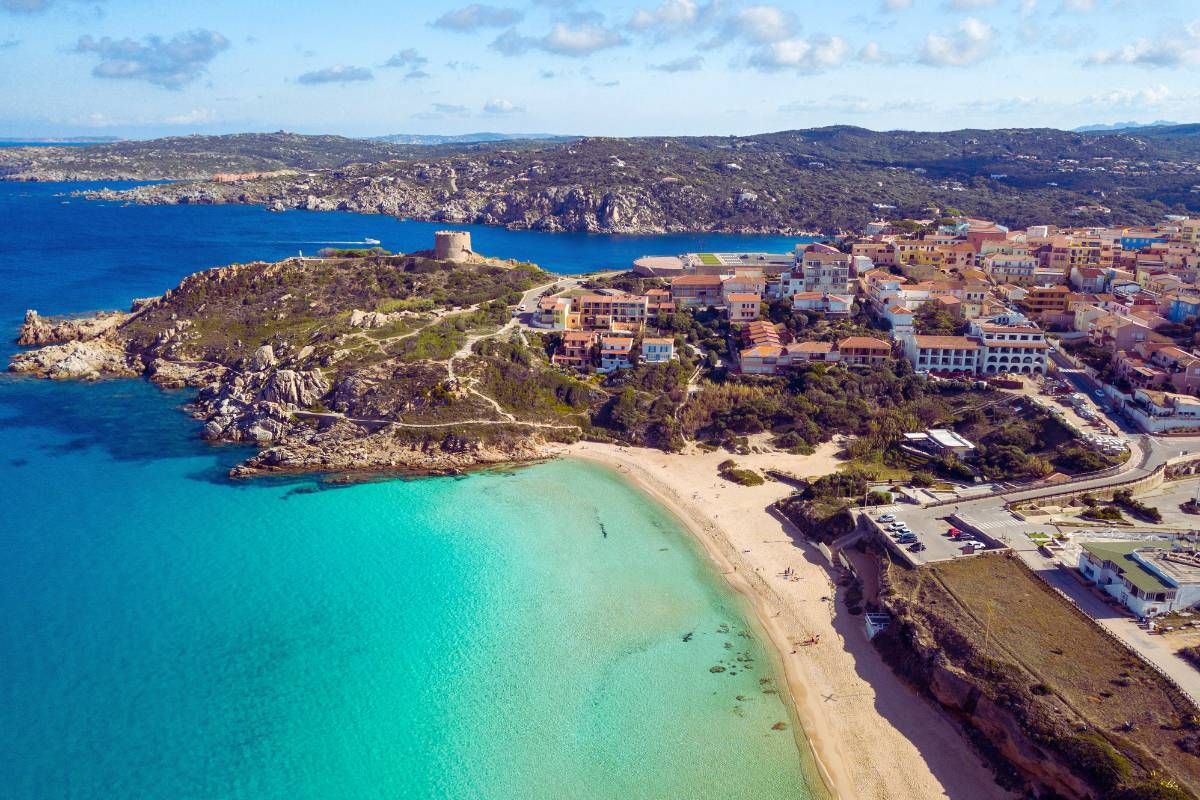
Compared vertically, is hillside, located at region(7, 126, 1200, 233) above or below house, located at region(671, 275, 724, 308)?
above

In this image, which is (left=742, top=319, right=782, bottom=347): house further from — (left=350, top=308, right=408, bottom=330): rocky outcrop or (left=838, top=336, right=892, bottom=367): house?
(left=350, top=308, right=408, bottom=330): rocky outcrop

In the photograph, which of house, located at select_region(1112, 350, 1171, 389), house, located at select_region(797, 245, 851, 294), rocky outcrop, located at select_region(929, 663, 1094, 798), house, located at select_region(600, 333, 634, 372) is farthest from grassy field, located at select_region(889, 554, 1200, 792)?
house, located at select_region(797, 245, 851, 294)

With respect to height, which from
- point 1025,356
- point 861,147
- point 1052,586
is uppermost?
point 861,147

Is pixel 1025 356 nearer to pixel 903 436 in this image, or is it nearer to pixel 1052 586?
pixel 903 436

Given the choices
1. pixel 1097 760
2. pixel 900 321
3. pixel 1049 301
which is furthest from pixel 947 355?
pixel 1097 760

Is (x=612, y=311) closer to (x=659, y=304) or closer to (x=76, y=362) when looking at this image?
(x=659, y=304)

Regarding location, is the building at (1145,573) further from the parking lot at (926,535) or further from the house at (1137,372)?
the house at (1137,372)

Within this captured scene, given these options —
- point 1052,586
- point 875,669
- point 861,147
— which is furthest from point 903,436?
point 861,147
